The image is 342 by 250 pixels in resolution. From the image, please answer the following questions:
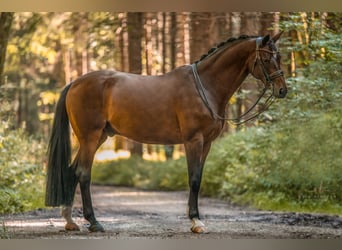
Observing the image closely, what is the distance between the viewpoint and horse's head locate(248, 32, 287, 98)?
6.28 metres

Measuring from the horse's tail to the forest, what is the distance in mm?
1090

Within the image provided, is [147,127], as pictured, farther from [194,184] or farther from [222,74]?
[222,74]

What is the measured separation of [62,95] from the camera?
22.4 feet

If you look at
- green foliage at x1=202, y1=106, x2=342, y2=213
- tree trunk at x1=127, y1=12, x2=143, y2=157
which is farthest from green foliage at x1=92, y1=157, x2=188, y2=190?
tree trunk at x1=127, y1=12, x2=143, y2=157

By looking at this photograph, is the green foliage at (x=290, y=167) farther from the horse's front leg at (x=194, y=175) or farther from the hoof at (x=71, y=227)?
the hoof at (x=71, y=227)

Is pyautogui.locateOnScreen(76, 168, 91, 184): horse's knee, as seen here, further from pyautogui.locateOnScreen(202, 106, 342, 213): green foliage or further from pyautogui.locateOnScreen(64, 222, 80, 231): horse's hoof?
pyautogui.locateOnScreen(202, 106, 342, 213): green foliage

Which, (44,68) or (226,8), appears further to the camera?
(44,68)

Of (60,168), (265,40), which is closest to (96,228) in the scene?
(60,168)

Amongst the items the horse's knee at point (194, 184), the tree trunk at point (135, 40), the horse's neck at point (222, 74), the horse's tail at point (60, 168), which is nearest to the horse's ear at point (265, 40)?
the horse's neck at point (222, 74)

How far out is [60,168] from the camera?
261 inches

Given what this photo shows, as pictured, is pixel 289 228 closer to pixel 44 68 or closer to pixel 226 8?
pixel 226 8

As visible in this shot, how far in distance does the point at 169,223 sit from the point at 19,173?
3.33 m
